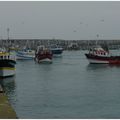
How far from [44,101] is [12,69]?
50.1 ft

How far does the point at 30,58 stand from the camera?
8812 centimetres

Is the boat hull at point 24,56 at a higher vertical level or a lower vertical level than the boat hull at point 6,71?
lower

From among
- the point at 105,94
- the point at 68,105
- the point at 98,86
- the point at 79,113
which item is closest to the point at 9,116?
the point at 79,113

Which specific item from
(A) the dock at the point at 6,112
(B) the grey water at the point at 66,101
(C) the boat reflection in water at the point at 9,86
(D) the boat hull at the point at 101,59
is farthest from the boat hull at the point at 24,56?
(A) the dock at the point at 6,112

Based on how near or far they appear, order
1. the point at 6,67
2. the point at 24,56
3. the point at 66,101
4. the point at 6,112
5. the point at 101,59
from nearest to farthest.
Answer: the point at 6,112 < the point at 66,101 < the point at 6,67 < the point at 101,59 < the point at 24,56

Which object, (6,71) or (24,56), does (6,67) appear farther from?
(24,56)

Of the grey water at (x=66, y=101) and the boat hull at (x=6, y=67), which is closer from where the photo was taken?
the grey water at (x=66, y=101)

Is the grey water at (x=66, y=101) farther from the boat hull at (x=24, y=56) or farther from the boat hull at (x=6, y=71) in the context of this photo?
the boat hull at (x=24, y=56)

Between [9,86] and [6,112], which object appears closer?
[6,112]

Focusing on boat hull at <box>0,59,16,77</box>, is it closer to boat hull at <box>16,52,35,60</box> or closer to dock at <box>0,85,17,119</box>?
dock at <box>0,85,17,119</box>

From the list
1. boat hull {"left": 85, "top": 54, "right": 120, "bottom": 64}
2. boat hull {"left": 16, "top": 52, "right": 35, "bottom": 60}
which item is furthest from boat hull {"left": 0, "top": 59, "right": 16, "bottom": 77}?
boat hull {"left": 16, "top": 52, "right": 35, "bottom": 60}

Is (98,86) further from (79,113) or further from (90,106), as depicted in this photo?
(79,113)

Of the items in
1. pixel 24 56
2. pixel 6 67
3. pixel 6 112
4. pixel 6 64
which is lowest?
pixel 24 56

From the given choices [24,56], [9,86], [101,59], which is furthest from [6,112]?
[24,56]
